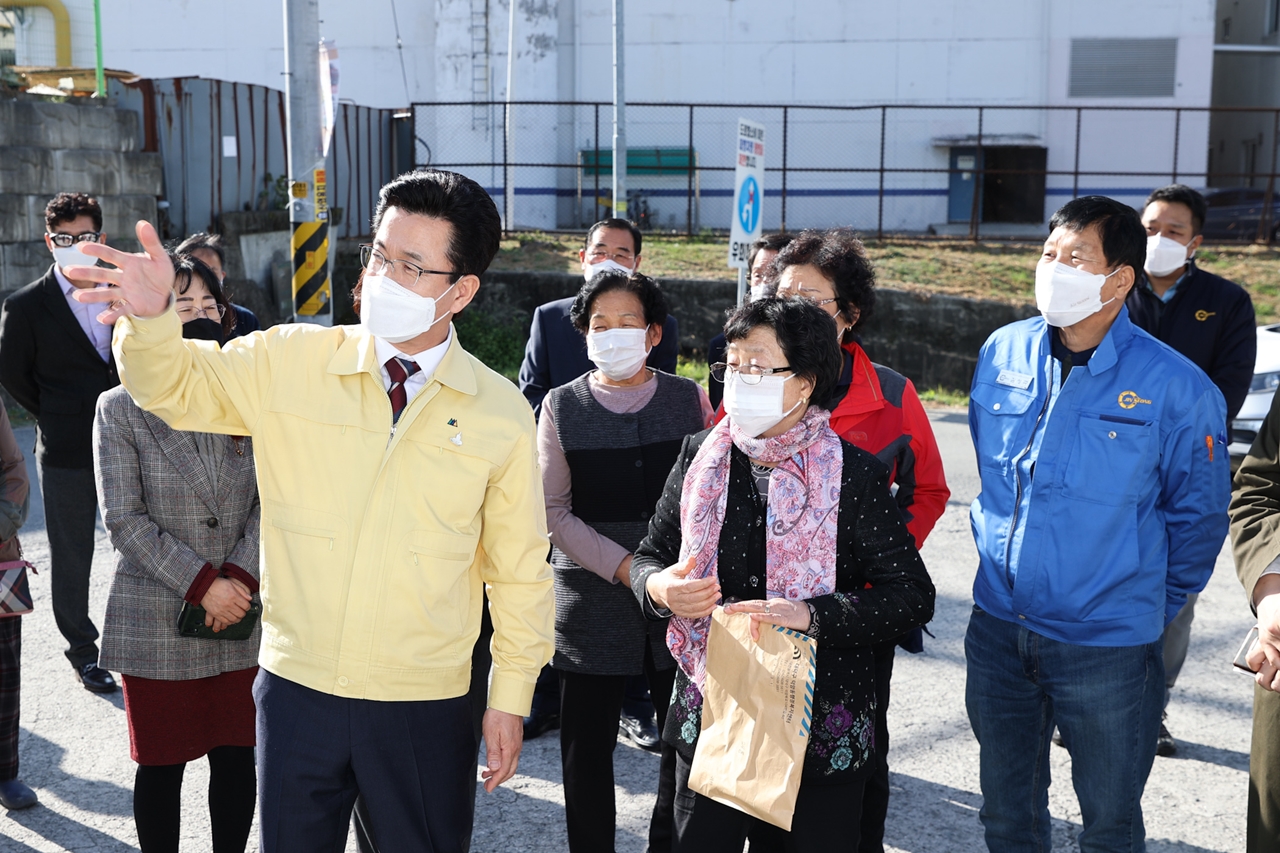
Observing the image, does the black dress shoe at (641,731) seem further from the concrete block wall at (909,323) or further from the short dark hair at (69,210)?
the concrete block wall at (909,323)

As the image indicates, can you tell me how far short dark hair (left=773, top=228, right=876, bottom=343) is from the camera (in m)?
3.85

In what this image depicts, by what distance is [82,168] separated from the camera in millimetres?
11797

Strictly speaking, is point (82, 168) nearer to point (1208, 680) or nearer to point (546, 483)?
point (546, 483)

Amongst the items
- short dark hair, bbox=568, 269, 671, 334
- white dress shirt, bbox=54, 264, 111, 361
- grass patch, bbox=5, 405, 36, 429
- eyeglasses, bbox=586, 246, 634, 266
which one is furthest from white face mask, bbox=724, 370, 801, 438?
grass patch, bbox=5, 405, 36, 429

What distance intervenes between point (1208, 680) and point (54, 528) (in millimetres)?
5267

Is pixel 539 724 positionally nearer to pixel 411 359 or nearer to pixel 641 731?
pixel 641 731

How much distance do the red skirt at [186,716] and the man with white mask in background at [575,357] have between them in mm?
1483

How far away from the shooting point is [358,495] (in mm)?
2576

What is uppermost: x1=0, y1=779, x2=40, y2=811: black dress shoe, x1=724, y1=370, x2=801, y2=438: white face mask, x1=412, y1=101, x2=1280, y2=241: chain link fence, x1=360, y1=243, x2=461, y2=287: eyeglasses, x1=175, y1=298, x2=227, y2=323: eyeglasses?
x1=412, y1=101, x2=1280, y2=241: chain link fence

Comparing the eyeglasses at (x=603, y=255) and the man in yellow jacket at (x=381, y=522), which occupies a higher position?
the eyeglasses at (x=603, y=255)

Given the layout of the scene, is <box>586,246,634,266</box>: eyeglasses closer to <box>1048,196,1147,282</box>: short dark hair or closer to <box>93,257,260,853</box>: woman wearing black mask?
<box>93,257,260,853</box>: woman wearing black mask

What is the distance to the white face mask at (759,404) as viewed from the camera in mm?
2992

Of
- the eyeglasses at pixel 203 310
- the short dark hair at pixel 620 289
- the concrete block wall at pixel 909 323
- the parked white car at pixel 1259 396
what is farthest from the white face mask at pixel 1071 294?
the concrete block wall at pixel 909 323

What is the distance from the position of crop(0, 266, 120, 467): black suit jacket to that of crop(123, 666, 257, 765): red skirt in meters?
2.26
